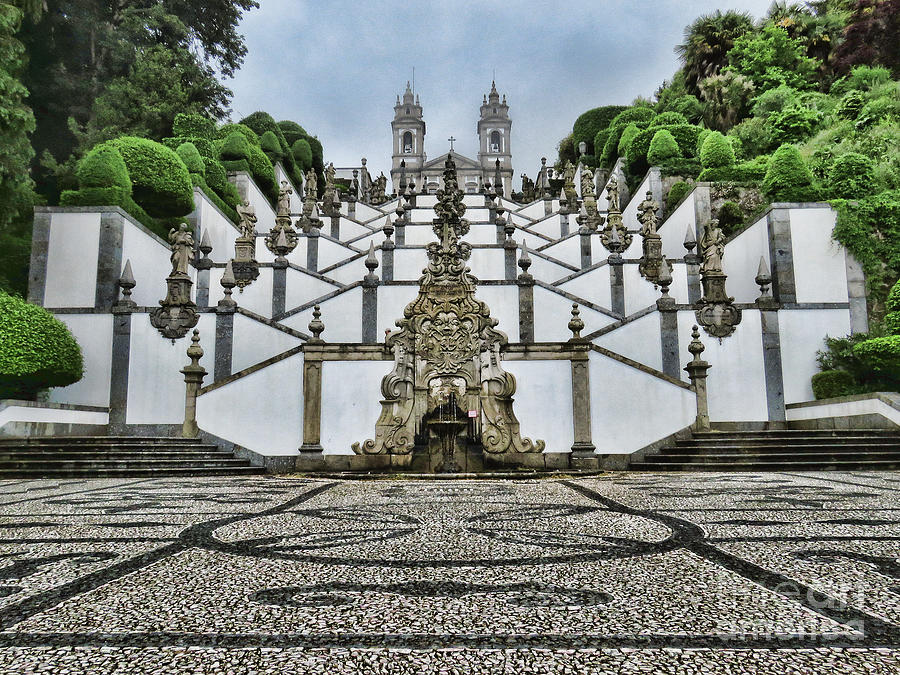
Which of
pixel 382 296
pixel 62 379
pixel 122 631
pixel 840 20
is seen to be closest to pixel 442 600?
pixel 122 631

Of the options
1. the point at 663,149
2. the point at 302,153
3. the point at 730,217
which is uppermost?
the point at 302,153

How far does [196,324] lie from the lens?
1420cm

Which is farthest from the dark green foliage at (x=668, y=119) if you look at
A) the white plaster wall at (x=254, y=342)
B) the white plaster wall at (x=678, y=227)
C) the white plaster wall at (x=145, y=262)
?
the white plaster wall at (x=145, y=262)

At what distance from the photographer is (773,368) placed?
1377 cm

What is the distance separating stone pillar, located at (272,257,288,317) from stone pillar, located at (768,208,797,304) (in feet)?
44.3

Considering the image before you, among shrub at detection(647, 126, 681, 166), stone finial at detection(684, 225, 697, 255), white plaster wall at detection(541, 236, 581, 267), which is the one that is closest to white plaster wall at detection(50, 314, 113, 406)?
white plaster wall at detection(541, 236, 581, 267)

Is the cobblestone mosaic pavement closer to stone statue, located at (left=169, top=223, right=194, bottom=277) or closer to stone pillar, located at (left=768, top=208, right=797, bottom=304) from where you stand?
stone statue, located at (left=169, top=223, right=194, bottom=277)

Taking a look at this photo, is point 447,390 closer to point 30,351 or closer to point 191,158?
point 30,351

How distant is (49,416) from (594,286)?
1383 cm

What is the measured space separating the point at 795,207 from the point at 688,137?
1147 cm

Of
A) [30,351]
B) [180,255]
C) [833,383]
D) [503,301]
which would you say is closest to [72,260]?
[180,255]

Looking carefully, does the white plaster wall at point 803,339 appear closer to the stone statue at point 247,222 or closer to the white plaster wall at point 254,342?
the white plaster wall at point 254,342

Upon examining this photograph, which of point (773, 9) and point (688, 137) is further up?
point (773, 9)

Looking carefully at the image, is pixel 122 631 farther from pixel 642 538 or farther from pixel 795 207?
pixel 795 207
